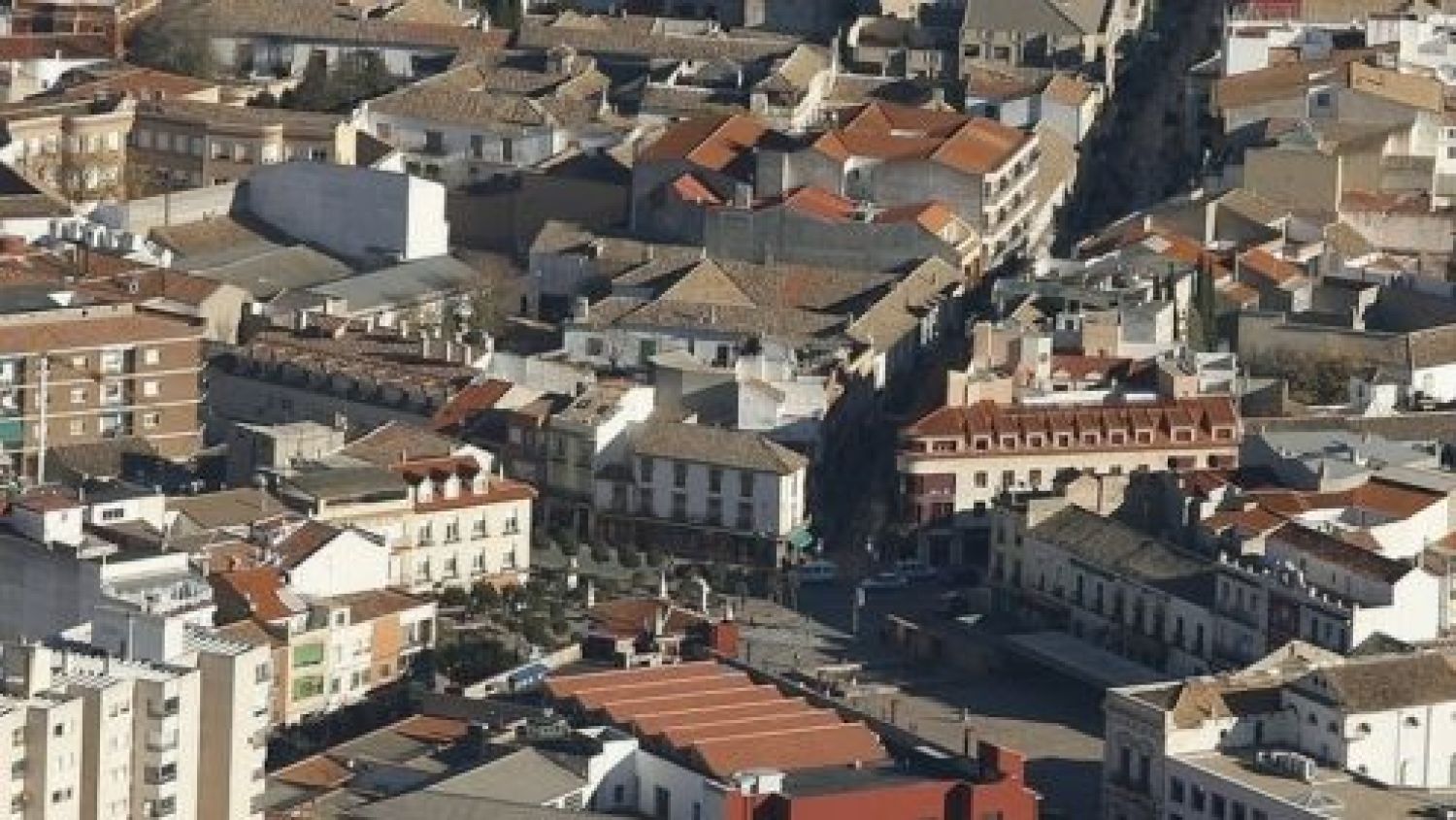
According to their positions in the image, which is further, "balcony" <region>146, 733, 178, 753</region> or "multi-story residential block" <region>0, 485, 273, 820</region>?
"balcony" <region>146, 733, 178, 753</region>

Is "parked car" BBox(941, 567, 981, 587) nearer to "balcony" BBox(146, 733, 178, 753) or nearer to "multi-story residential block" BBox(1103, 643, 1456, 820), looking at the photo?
"multi-story residential block" BBox(1103, 643, 1456, 820)

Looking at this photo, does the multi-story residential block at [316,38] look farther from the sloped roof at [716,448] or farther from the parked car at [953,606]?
the parked car at [953,606]

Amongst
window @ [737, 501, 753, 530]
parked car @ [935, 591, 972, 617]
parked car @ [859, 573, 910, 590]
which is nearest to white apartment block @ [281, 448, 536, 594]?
window @ [737, 501, 753, 530]

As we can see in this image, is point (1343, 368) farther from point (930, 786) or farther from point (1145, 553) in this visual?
point (930, 786)

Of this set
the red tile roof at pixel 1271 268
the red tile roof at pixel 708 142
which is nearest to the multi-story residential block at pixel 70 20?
the red tile roof at pixel 708 142

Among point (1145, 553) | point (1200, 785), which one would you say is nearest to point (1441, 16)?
point (1145, 553)

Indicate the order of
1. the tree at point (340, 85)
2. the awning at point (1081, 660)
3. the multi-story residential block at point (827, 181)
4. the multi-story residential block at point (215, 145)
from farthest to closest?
the tree at point (340, 85), the multi-story residential block at point (215, 145), the multi-story residential block at point (827, 181), the awning at point (1081, 660)

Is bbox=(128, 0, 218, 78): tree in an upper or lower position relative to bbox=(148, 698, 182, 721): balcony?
lower

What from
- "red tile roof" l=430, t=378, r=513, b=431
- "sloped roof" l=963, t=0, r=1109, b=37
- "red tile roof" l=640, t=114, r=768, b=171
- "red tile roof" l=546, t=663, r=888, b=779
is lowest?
"red tile roof" l=430, t=378, r=513, b=431
